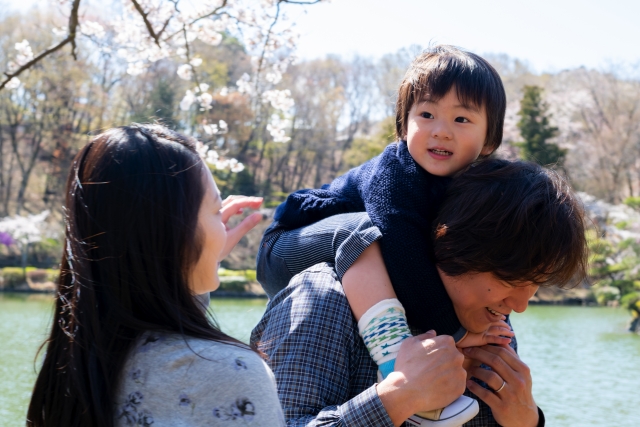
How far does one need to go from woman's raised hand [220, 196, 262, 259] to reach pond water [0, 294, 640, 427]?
8.09 ft

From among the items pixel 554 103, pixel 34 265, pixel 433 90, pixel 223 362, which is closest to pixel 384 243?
pixel 433 90

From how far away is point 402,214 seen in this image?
152 centimetres

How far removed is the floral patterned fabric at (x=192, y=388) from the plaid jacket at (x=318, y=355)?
0.29 meters

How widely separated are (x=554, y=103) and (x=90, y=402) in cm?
3053

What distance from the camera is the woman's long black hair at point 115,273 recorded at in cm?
100

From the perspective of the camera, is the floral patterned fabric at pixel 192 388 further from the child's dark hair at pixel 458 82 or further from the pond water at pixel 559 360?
the pond water at pixel 559 360

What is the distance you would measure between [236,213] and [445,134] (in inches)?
21.8

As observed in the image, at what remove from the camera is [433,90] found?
5.74ft

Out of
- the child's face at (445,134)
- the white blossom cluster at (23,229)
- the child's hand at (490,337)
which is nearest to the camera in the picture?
the child's hand at (490,337)

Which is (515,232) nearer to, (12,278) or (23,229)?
(12,278)

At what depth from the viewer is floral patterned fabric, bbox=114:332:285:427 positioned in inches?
37.7

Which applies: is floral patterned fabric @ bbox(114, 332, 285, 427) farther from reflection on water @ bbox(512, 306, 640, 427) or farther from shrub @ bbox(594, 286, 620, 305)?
shrub @ bbox(594, 286, 620, 305)

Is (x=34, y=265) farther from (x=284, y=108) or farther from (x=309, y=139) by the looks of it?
(x=284, y=108)

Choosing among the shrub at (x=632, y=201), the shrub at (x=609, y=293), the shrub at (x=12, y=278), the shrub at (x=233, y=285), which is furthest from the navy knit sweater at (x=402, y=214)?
the shrub at (x=12, y=278)
